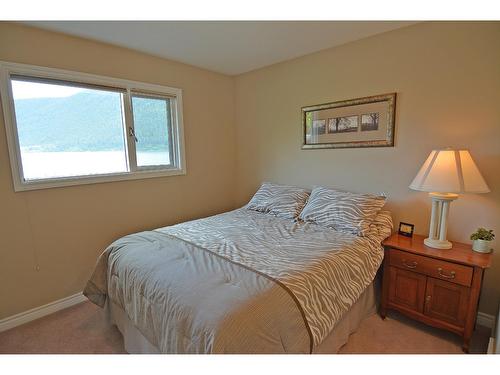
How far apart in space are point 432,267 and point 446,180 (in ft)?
1.96

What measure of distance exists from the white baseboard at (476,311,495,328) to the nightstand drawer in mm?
611

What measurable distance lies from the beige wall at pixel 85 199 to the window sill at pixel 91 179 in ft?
0.15

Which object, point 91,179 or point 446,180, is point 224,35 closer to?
point 91,179

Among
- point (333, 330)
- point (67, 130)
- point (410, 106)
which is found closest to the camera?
point (333, 330)

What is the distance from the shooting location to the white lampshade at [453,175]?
1.66 m

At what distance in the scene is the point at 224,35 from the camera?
2.18 meters

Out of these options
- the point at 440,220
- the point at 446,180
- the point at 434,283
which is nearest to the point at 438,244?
the point at 440,220

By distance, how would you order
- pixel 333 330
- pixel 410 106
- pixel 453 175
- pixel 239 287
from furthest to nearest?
1. pixel 410 106
2. pixel 453 175
3. pixel 333 330
4. pixel 239 287

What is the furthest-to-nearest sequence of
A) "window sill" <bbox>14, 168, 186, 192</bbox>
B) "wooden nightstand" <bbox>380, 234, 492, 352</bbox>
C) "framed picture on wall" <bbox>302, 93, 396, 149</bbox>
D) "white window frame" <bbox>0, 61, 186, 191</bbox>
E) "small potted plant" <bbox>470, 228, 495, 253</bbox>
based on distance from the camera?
"framed picture on wall" <bbox>302, 93, 396, 149</bbox>, "window sill" <bbox>14, 168, 186, 192</bbox>, "white window frame" <bbox>0, 61, 186, 191</bbox>, "small potted plant" <bbox>470, 228, 495, 253</bbox>, "wooden nightstand" <bbox>380, 234, 492, 352</bbox>

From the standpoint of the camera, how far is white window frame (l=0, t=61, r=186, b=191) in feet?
6.23

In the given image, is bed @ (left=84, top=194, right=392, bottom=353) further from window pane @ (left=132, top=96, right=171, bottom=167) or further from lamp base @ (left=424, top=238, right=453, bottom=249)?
window pane @ (left=132, top=96, right=171, bottom=167)

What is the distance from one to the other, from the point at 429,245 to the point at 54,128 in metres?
3.14

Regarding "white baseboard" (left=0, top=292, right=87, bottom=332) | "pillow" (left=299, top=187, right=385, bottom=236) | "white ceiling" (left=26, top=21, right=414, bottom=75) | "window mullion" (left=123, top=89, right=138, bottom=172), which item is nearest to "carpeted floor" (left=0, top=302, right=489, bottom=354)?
"white baseboard" (left=0, top=292, right=87, bottom=332)
